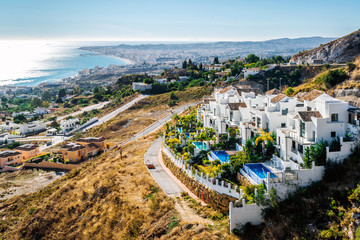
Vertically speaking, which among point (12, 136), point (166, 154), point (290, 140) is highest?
point (290, 140)

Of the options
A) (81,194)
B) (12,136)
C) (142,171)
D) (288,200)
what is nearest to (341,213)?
(288,200)

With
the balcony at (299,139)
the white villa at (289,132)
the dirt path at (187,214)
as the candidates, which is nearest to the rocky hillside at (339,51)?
the white villa at (289,132)

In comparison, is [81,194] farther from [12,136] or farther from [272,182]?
[12,136]

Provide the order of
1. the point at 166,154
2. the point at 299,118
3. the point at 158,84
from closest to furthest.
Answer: the point at 299,118 → the point at 166,154 → the point at 158,84

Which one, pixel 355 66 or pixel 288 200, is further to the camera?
pixel 355 66

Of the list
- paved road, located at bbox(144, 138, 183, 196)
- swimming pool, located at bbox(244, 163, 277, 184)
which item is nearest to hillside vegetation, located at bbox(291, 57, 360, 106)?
swimming pool, located at bbox(244, 163, 277, 184)

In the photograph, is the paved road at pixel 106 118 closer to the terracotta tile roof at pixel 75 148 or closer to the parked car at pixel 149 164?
the terracotta tile roof at pixel 75 148

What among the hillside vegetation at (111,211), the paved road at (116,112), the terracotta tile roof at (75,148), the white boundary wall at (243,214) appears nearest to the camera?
the white boundary wall at (243,214)

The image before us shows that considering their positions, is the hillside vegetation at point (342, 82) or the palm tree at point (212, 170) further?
the hillside vegetation at point (342, 82)
